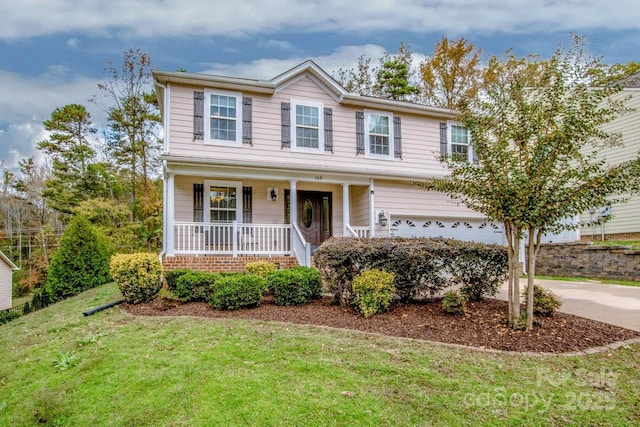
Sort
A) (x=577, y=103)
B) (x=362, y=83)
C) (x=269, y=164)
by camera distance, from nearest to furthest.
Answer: (x=577, y=103), (x=269, y=164), (x=362, y=83)

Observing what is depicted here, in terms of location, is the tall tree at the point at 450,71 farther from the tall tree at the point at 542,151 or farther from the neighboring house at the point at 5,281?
the neighboring house at the point at 5,281

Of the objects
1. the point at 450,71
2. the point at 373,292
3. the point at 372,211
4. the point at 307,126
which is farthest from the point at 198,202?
the point at 450,71

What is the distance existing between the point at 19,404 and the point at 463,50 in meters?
22.4

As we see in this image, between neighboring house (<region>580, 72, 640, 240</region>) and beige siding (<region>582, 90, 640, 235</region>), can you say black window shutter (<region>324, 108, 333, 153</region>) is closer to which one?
neighboring house (<region>580, 72, 640, 240</region>)

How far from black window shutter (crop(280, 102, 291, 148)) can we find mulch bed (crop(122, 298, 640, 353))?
237 inches

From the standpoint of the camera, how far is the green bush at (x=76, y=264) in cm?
1126

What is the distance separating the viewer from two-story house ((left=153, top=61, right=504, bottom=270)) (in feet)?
34.3

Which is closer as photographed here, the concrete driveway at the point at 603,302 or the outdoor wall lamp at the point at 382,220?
the concrete driveway at the point at 603,302

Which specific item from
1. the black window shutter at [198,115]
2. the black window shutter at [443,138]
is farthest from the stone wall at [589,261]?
the black window shutter at [198,115]

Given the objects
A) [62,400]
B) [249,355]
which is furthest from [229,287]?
[62,400]

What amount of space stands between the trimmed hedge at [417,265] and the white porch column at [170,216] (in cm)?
470

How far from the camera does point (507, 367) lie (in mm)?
4043

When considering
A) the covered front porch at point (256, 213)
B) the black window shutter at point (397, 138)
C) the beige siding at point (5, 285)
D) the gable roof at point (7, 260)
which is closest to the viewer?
the covered front porch at point (256, 213)

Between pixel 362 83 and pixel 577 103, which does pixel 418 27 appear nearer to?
pixel 362 83
